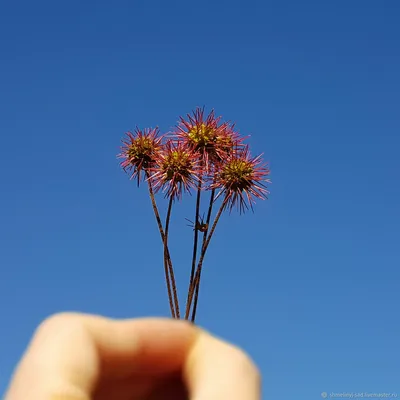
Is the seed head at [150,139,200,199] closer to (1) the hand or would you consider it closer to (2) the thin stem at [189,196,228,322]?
(2) the thin stem at [189,196,228,322]

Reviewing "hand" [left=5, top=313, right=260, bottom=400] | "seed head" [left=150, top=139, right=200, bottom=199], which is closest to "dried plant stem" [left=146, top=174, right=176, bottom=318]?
"seed head" [left=150, top=139, right=200, bottom=199]

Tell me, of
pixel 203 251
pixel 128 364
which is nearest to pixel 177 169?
pixel 203 251

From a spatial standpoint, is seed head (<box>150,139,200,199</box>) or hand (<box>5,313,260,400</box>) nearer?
hand (<box>5,313,260,400</box>)

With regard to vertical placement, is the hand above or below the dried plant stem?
below

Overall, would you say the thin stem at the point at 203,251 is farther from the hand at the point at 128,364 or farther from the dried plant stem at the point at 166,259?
the hand at the point at 128,364

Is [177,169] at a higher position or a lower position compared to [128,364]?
higher

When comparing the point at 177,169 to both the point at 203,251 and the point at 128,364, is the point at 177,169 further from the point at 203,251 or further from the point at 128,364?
the point at 128,364

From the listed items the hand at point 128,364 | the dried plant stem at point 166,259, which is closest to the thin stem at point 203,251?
the dried plant stem at point 166,259

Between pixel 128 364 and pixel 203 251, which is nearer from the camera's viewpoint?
pixel 128 364
